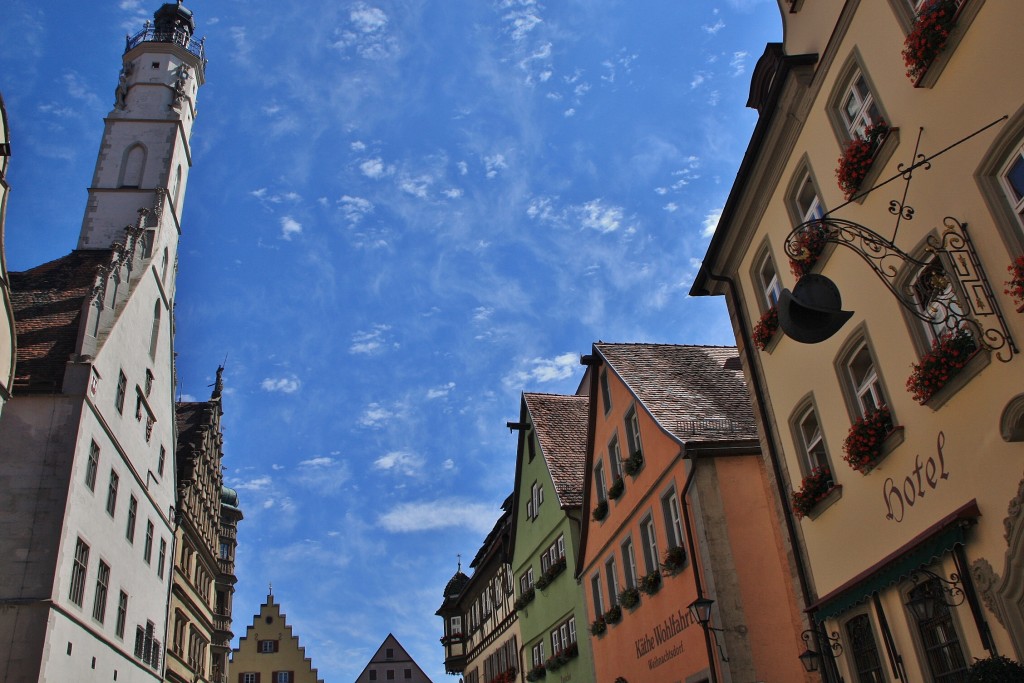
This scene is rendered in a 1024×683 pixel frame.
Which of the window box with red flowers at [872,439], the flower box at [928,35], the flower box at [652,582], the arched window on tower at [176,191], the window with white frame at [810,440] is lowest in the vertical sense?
the window box with red flowers at [872,439]

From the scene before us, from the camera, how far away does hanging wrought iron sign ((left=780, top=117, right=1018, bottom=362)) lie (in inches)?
308

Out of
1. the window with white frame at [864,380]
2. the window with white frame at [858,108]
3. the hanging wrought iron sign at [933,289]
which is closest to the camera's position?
the hanging wrought iron sign at [933,289]

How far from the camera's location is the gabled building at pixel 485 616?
3247 centimetres

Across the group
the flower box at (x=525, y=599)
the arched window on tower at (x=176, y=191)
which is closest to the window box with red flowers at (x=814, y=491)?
the flower box at (x=525, y=599)

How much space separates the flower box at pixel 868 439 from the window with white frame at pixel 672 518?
6.61 metres

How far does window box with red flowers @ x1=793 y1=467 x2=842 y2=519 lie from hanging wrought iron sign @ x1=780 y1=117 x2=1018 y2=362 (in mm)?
3242

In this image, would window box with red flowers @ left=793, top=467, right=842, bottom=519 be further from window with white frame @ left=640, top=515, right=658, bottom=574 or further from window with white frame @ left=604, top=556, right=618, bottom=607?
window with white frame @ left=604, top=556, right=618, bottom=607

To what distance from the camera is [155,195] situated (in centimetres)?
3688

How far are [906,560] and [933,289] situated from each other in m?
3.12

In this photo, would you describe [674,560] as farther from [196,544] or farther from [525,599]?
[196,544]

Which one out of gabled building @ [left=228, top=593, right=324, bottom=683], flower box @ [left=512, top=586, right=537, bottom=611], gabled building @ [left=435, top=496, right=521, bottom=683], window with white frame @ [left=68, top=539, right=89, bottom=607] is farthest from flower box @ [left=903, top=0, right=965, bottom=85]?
gabled building @ [left=228, top=593, right=324, bottom=683]

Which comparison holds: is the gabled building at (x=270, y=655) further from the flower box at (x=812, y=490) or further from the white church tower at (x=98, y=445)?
the flower box at (x=812, y=490)

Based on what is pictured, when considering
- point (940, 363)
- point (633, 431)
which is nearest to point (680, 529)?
point (633, 431)

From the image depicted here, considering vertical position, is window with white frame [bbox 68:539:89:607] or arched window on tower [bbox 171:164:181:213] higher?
arched window on tower [bbox 171:164:181:213]
